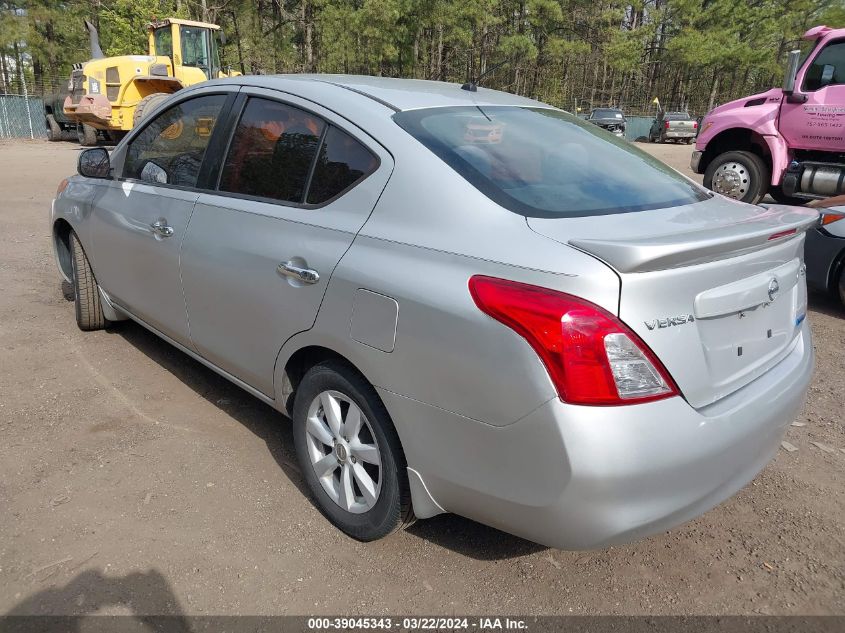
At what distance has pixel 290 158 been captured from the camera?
8.96ft

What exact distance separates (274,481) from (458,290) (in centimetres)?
150

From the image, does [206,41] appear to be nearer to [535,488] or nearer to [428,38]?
[535,488]

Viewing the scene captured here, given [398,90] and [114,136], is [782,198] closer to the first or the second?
[398,90]

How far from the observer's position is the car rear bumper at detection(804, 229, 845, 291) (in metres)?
5.07

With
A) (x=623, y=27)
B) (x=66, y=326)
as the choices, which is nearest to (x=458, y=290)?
(x=66, y=326)

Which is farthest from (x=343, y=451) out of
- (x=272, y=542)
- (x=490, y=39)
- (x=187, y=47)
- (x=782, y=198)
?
(x=490, y=39)

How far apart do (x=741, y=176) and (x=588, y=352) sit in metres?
8.89

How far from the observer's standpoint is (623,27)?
51.0m

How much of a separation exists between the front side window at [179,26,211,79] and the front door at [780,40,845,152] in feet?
50.3

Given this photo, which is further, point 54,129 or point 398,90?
point 54,129

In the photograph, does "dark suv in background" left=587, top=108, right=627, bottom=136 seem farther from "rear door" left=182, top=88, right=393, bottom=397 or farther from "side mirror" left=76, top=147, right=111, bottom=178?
"rear door" left=182, top=88, right=393, bottom=397

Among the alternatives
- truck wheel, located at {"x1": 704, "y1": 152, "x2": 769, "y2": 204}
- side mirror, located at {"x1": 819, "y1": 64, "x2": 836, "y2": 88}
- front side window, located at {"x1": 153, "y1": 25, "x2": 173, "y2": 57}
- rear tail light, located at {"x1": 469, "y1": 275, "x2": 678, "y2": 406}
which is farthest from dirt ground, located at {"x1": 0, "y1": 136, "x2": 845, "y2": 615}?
front side window, located at {"x1": 153, "y1": 25, "x2": 173, "y2": 57}

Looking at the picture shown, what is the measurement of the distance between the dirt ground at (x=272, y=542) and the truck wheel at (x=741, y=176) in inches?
257

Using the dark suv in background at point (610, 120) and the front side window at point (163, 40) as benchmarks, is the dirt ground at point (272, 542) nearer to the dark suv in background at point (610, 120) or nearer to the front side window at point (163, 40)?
the front side window at point (163, 40)
